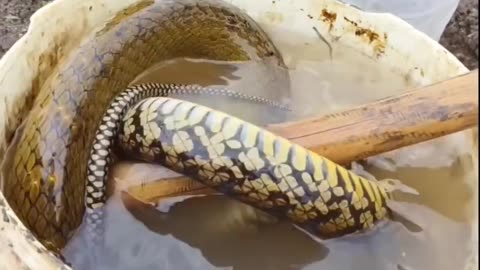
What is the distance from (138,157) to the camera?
3.52 feet

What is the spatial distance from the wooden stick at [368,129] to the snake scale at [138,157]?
4 centimetres

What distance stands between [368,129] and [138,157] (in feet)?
0.79

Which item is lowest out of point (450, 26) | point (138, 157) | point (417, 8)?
point (450, 26)

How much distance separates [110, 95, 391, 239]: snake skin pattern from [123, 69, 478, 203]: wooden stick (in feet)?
0.11

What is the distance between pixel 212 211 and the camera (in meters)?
1.11

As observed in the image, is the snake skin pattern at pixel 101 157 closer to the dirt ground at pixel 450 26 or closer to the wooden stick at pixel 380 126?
the wooden stick at pixel 380 126

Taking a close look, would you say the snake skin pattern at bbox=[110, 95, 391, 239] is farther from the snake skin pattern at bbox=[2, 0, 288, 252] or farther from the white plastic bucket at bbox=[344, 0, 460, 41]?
the white plastic bucket at bbox=[344, 0, 460, 41]

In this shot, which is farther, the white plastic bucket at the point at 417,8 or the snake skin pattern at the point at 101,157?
the white plastic bucket at the point at 417,8

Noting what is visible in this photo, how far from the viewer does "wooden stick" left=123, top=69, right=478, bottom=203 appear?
1062mm

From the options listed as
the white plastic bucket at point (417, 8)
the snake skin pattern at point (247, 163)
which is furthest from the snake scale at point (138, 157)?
the white plastic bucket at point (417, 8)

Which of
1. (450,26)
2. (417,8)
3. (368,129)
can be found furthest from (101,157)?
(450,26)

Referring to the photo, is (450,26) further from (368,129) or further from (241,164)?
(241,164)

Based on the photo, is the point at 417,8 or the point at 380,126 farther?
the point at 417,8

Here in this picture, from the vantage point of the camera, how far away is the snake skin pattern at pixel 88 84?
3.34ft
